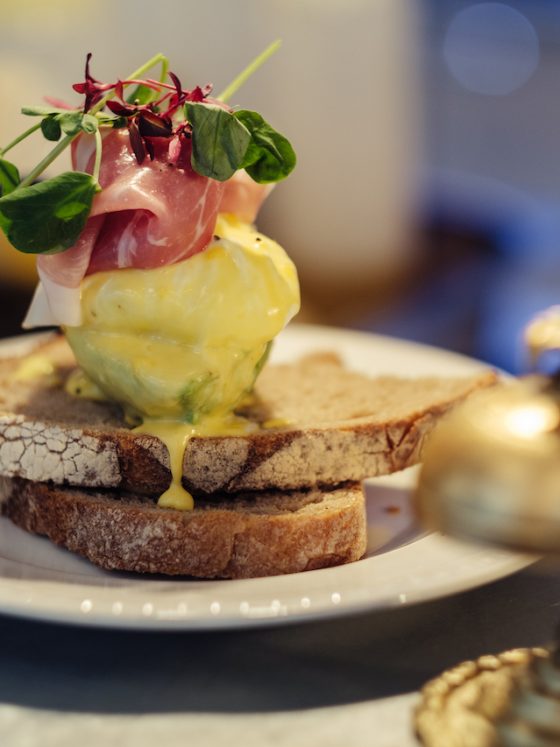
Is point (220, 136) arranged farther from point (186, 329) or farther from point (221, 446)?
point (221, 446)

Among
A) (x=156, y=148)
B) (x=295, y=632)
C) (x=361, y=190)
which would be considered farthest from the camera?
(x=361, y=190)

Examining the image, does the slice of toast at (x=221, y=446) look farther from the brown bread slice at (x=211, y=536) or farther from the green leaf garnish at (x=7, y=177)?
the green leaf garnish at (x=7, y=177)

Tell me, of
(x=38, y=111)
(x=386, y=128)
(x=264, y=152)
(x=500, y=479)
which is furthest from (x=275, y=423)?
(x=386, y=128)

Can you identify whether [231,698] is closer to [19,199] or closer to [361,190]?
[19,199]

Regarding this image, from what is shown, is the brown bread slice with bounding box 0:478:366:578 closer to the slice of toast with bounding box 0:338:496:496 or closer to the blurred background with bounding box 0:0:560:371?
the slice of toast with bounding box 0:338:496:496

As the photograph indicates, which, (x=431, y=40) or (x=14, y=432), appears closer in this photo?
(x=14, y=432)

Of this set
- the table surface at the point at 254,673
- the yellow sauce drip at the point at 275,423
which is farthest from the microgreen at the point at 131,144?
the table surface at the point at 254,673

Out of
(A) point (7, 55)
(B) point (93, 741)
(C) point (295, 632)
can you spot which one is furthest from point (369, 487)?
(A) point (7, 55)

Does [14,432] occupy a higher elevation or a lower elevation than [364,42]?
lower
